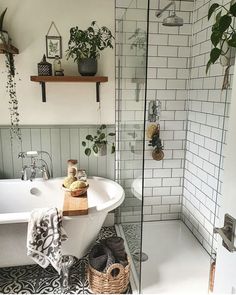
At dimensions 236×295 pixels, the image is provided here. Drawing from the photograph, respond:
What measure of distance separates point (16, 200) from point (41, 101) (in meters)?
1.06

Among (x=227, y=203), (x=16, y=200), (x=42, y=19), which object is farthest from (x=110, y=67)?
(x=227, y=203)

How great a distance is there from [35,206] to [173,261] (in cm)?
148

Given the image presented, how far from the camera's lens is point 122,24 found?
8.05 ft

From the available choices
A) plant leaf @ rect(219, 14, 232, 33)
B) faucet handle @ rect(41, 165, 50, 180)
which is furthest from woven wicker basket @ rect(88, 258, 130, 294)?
plant leaf @ rect(219, 14, 232, 33)

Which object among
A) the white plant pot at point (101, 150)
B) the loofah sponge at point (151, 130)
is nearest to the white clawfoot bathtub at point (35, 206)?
the white plant pot at point (101, 150)

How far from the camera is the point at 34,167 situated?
2.61 m

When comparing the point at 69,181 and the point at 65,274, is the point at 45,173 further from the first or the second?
the point at 65,274

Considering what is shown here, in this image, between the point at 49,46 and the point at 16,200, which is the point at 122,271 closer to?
Answer: the point at 16,200

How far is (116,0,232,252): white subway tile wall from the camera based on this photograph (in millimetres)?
2218

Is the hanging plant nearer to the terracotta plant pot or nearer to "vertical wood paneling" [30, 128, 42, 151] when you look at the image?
"vertical wood paneling" [30, 128, 42, 151]

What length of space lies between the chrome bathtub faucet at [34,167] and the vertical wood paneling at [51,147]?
0.15ft

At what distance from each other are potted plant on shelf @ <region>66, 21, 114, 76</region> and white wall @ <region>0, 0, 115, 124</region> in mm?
131

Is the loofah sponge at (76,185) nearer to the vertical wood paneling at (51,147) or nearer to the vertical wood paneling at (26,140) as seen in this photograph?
the vertical wood paneling at (51,147)

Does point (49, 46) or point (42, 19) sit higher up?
point (42, 19)
